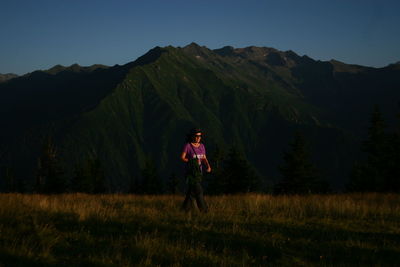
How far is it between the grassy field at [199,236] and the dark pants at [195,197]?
0.89ft

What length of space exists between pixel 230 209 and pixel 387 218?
4283mm

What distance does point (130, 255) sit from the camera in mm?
5895

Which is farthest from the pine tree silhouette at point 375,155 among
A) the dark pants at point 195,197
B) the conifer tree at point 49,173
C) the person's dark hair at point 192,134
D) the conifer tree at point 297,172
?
the person's dark hair at point 192,134

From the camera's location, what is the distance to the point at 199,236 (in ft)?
24.2

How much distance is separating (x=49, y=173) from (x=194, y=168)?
52372mm

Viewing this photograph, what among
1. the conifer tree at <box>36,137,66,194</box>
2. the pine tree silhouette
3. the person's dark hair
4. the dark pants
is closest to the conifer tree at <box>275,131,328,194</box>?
the pine tree silhouette

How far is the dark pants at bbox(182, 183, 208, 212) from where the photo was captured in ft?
33.3

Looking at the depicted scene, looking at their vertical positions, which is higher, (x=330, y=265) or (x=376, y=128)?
(x=376, y=128)

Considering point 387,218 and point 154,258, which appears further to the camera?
point 387,218

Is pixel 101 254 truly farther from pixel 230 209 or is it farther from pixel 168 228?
pixel 230 209

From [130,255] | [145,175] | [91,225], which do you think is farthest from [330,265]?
[145,175]

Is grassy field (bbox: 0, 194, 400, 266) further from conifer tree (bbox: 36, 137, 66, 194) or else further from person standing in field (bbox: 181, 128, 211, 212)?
conifer tree (bbox: 36, 137, 66, 194)

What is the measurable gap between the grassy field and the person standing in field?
0.41 metres

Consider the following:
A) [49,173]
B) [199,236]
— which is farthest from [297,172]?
[199,236]
